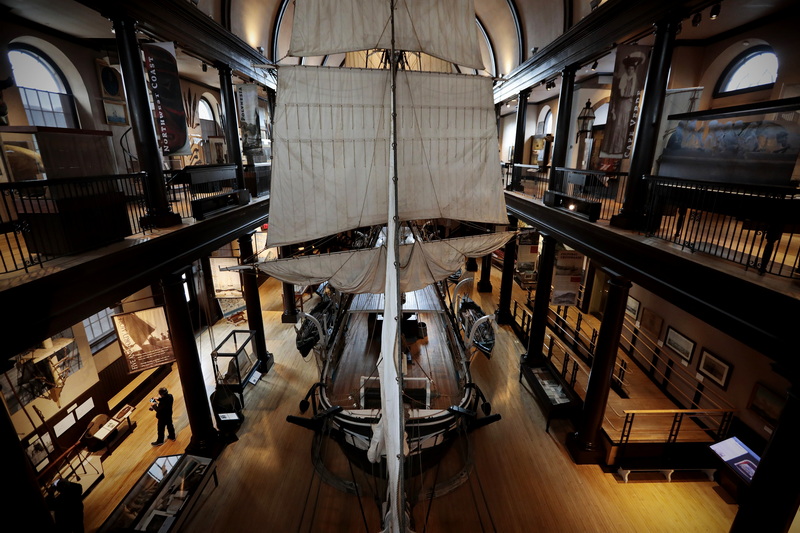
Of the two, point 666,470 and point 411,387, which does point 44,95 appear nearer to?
point 411,387

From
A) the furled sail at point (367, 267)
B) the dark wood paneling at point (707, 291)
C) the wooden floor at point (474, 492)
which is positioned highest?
the dark wood paneling at point (707, 291)

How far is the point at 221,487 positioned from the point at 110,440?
2.86 m

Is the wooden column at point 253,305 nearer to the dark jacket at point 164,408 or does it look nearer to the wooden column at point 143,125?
the dark jacket at point 164,408

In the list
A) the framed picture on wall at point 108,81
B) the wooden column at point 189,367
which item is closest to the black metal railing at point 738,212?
the wooden column at point 189,367

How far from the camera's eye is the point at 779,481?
136 inches

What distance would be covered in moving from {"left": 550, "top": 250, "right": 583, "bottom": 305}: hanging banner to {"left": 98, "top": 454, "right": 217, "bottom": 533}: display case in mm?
7871

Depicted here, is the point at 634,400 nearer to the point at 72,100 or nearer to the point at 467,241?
the point at 467,241

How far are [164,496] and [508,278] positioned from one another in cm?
1022

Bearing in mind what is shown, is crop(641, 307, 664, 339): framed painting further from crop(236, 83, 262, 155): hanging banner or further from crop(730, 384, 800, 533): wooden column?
crop(236, 83, 262, 155): hanging banner

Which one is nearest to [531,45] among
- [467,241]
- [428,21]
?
[428,21]

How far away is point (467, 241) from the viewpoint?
23.4ft

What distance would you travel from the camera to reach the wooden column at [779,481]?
10.8 feet

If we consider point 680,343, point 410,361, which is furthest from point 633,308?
point 410,361

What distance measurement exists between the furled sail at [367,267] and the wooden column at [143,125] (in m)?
1.86
